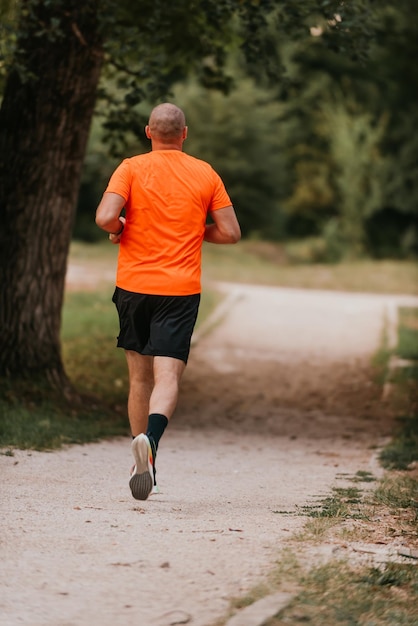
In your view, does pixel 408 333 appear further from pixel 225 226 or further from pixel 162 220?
pixel 162 220

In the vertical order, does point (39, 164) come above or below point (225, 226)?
below

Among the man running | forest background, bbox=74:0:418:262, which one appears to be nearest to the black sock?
the man running

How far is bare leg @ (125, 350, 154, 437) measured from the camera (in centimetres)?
622

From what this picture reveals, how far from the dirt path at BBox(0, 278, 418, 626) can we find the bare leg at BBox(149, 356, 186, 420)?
0.54m

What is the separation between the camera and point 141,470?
5.62 meters

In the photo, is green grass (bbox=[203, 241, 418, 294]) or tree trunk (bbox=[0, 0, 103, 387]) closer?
tree trunk (bbox=[0, 0, 103, 387])

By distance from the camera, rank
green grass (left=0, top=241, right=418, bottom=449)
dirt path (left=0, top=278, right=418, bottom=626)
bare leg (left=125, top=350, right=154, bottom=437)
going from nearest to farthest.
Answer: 1. dirt path (left=0, top=278, right=418, bottom=626)
2. bare leg (left=125, top=350, right=154, bottom=437)
3. green grass (left=0, top=241, right=418, bottom=449)

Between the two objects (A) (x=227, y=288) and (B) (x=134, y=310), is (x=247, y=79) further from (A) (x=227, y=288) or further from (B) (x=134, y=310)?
(B) (x=134, y=310)

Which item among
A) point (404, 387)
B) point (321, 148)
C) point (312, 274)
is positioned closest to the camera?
point (404, 387)

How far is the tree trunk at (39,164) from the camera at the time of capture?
383 inches

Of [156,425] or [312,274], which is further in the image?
[312,274]

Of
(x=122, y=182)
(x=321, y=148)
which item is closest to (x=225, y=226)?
(x=122, y=182)

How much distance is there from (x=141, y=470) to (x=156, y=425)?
301 millimetres

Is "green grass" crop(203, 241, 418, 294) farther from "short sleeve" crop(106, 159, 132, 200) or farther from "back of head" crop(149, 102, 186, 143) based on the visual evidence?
"short sleeve" crop(106, 159, 132, 200)
